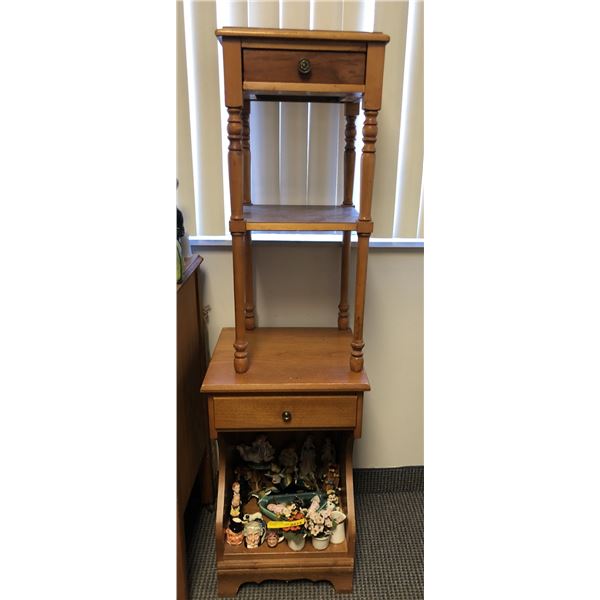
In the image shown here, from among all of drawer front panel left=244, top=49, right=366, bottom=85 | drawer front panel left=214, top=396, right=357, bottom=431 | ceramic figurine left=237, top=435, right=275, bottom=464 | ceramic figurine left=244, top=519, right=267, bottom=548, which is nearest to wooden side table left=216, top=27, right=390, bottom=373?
drawer front panel left=244, top=49, right=366, bottom=85

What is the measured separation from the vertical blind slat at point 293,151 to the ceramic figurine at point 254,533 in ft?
2.93

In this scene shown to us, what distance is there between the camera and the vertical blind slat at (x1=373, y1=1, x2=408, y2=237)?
4.50 ft

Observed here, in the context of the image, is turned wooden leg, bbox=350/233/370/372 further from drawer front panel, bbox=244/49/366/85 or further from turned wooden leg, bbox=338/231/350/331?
drawer front panel, bbox=244/49/366/85

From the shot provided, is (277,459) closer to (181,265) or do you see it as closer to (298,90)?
(181,265)

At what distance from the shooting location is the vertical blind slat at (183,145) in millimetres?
1367

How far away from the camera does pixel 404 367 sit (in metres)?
1.67

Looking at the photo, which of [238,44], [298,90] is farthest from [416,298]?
[238,44]

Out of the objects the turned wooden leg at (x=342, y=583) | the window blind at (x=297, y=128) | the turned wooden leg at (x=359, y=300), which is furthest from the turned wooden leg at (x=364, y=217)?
the turned wooden leg at (x=342, y=583)

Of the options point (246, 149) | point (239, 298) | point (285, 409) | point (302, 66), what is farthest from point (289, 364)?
point (302, 66)

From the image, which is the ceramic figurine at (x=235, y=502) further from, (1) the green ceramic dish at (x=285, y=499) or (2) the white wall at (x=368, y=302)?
(2) the white wall at (x=368, y=302)

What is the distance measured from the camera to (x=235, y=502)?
1.42m

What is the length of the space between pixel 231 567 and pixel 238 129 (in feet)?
3.56

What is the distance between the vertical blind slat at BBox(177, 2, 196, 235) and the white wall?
0.13 m
